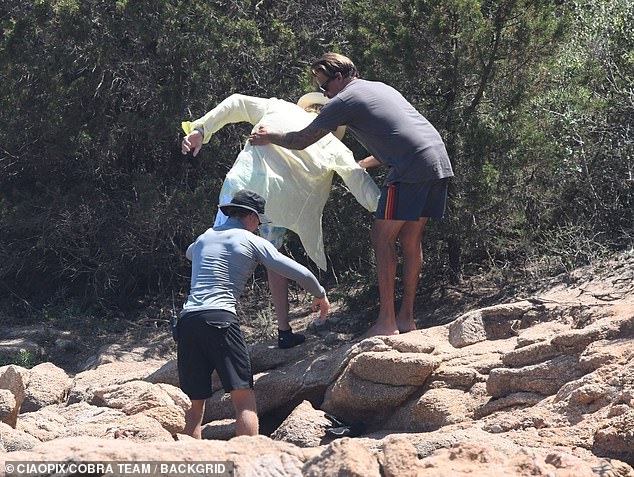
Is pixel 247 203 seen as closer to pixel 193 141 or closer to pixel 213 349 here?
pixel 213 349

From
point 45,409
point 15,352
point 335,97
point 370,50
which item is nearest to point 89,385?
point 45,409

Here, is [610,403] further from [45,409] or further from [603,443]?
[45,409]

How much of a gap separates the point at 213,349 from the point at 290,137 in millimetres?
1493

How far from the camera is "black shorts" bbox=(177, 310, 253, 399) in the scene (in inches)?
239

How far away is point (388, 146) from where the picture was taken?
6949mm

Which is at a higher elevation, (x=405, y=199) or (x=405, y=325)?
(x=405, y=199)

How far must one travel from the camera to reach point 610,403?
18.5 ft

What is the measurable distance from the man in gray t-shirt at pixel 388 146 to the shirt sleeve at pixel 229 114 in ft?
0.96

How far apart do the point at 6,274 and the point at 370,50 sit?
387 centimetres

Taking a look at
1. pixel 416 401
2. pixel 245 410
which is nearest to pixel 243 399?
pixel 245 410

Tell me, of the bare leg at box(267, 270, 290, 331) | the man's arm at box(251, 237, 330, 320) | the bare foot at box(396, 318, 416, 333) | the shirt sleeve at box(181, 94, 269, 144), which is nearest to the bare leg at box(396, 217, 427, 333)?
the bare foot at box(396, 318, 416, 333)

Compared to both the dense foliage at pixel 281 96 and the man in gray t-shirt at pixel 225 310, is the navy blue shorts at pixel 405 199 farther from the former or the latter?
the dense foliage at pixel 281 96

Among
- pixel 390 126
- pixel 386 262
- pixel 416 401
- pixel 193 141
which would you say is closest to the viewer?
pixel 416 401

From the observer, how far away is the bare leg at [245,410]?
609 cm
